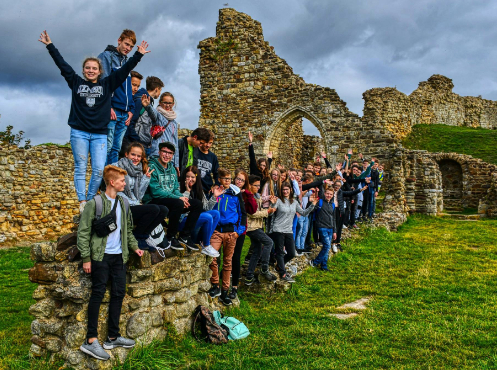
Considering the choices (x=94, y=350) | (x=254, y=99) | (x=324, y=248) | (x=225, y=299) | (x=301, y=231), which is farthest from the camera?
(x=254, y=99)

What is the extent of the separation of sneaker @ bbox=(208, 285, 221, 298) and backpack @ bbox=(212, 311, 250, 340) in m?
0.46

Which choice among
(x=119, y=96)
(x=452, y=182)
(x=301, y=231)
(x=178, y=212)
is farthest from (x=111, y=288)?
(x=452, y=182)

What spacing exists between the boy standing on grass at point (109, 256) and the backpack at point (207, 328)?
3.31ft

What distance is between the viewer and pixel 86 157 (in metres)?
4.76

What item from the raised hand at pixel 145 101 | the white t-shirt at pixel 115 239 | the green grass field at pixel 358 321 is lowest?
the green grass field at pixel 358 321

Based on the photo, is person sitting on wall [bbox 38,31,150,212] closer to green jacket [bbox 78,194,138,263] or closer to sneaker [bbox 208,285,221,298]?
green jacket [bbox 78,194,138,263]

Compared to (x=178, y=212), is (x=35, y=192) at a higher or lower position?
higher

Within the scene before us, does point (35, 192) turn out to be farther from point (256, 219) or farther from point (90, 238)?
point (90, 238)

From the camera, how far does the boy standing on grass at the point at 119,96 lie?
5.31 m

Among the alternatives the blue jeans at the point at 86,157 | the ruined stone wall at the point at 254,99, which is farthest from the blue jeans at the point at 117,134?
the ruined stone wall at the point at 254,99

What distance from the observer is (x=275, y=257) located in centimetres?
745

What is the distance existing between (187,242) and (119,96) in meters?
2.23

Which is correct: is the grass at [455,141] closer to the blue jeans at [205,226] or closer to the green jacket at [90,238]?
the blue jeans at [205,226]

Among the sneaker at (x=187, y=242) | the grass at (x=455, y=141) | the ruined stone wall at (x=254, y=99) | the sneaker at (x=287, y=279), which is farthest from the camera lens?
the grass at (x=455, y=141)
